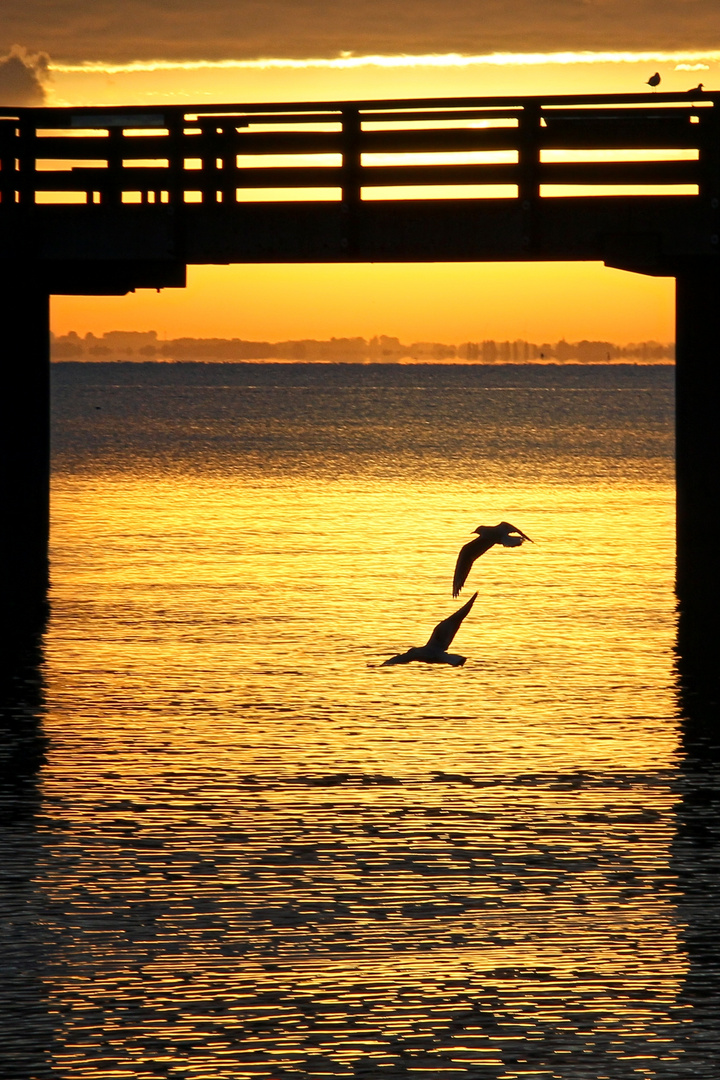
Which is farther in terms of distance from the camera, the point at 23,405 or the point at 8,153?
the point at 23,405

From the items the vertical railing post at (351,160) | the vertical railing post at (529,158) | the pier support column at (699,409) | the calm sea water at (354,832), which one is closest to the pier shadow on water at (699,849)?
the calm sea water at (354,832)

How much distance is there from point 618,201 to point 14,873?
1189 centimetres

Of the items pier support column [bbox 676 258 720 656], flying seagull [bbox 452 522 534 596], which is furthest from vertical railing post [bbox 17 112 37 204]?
flying seagull [bbox 452 522 534 596]

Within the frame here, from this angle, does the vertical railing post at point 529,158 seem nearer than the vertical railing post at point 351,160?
Yes

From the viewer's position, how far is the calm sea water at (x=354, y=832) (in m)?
8.60

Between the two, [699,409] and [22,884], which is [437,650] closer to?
[22,884]

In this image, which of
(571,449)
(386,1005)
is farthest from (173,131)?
(571,449)

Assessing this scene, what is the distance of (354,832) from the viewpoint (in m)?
11.9

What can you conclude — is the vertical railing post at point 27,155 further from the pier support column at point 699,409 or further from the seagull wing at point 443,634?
the seagull wing at point 443,634

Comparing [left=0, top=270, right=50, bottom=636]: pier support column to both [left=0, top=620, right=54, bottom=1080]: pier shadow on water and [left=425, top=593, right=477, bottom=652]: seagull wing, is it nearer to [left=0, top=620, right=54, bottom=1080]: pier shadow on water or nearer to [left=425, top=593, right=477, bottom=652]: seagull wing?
[left=0, top=620, right=54, bottom=1080]: pier shadow on water

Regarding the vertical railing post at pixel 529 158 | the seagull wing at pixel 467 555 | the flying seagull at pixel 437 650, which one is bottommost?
the flying seagull at pixel 437 650

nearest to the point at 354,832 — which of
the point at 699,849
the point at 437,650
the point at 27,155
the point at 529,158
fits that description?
the point at 699,849

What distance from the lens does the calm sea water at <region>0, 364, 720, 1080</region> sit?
860 cm

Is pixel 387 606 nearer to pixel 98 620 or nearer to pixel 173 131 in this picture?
pixel 98 620
